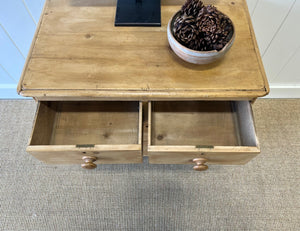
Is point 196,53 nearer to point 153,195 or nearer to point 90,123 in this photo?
point 90,123

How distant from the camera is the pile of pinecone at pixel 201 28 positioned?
0.54m

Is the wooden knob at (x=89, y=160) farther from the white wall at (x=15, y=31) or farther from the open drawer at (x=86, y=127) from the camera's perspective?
the white wall at (x=15, y=31)

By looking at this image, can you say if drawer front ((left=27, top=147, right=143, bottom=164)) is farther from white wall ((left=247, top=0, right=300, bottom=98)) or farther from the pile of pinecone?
white wall ((left=247, top=0, right=300, bottom=98))

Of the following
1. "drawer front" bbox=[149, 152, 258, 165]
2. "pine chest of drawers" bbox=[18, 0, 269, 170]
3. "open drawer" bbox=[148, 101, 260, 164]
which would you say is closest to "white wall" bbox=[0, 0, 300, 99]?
"pine chest of drawers" bbox=[18, 0, 269, 170]

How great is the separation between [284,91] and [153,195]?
2.78ft

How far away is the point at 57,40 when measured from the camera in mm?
658

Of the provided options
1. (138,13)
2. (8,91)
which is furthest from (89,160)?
(8,91)

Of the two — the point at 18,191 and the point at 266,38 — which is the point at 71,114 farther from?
the point at 266,38

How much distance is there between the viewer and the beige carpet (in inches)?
35.6

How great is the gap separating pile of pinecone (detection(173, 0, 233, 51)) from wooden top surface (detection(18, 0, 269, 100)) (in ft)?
0.24

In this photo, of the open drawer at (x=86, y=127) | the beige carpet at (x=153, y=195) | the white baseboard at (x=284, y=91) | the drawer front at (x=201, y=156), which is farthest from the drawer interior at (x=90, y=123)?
the white baseboard at (x=284, y=91)

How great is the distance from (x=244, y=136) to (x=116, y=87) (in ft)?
1.53

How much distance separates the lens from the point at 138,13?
699 millimetres

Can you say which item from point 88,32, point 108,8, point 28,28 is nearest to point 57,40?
point 88,32
